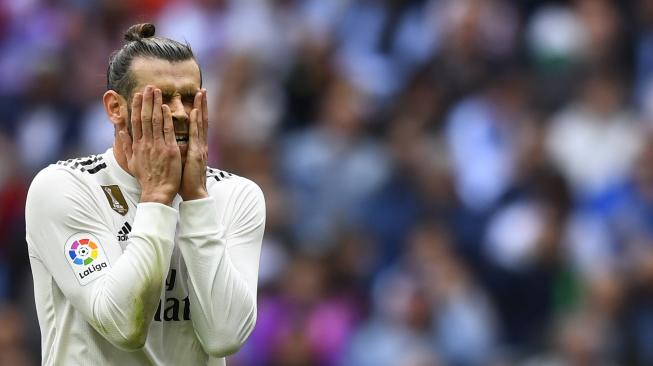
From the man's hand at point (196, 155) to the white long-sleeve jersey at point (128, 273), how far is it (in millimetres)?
48

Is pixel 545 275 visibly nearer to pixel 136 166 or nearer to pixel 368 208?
pixel 368 208

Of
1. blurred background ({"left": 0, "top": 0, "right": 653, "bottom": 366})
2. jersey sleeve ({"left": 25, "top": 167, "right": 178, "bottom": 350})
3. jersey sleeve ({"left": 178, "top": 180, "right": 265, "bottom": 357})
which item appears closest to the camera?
jersey sleeve ({"left": 25, "top": 167, "right": 178, "bottom": 350})

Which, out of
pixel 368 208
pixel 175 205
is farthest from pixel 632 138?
pixel 175 205

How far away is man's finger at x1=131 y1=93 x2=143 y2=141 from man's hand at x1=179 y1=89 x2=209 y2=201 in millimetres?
144

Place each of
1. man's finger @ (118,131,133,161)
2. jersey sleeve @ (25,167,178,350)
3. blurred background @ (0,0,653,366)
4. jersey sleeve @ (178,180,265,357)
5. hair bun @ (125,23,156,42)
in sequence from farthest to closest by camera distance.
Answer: blurred background @ (0,0,653,366) < hair bun @ (125,23,156,42) < man's finger @ (118,131,133,161) < jersey sleeve @ (178,180,265,357) < jersey sleeve @ (25,167,178,350)

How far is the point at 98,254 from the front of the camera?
371 centimetres

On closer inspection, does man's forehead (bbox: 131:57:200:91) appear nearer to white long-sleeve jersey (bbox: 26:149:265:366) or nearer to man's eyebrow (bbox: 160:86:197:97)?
man's eyebrow (bbox: 160:86:197:97)

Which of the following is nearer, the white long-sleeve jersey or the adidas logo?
the white long-sleeve jersey

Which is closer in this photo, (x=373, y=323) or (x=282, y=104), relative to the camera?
(x=373, y=323)

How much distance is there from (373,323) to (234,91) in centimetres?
259

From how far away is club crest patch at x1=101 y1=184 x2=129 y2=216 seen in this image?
12.6ft

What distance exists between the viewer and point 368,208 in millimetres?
9258

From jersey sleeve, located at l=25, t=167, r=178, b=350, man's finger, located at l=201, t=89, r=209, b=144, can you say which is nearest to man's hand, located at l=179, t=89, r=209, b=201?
man's finger, located at l=201, t=89, r=209, b=144

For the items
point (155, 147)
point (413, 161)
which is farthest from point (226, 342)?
point (413, 161)
